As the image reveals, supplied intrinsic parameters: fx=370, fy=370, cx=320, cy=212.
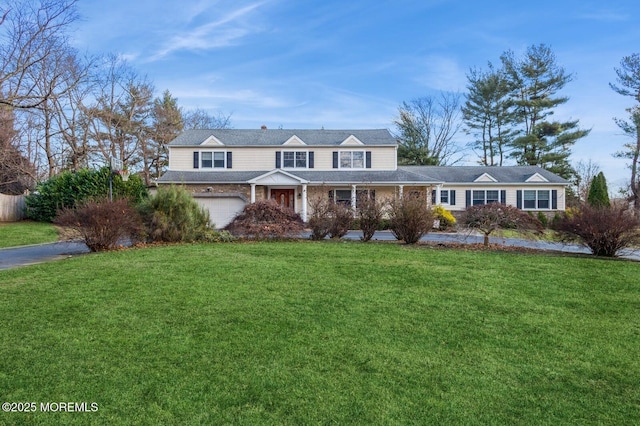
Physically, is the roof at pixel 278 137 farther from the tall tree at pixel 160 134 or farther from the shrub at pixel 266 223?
the shrub at pixel 266 223

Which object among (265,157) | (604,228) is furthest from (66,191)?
(604,228)

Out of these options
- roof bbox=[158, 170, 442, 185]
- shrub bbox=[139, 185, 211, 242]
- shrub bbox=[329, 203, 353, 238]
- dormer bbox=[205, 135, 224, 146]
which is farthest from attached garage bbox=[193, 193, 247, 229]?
shrub bbox=[329, 203, 353, 238]

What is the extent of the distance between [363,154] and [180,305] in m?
20.4

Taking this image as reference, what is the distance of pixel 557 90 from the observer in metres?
36.2

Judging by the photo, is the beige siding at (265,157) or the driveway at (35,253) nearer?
the driveway at (35,253)

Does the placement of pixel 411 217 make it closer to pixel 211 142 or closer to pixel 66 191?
pixel 211 142

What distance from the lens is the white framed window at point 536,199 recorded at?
26906mm

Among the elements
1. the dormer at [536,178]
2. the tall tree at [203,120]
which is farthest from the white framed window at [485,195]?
the tall tree at [203,120]

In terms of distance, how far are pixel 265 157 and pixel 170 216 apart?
13141 millimetres

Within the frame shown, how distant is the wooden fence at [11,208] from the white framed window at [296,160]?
1578cm

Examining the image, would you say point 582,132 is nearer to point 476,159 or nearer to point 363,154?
point 476,159

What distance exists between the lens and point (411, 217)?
1152 cm

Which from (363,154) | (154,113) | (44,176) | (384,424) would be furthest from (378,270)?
(154,113)

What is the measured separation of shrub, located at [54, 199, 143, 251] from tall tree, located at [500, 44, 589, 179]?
3571 cm
